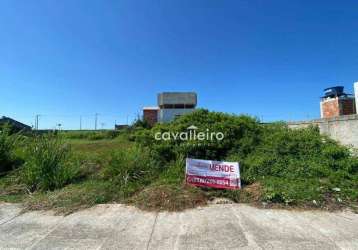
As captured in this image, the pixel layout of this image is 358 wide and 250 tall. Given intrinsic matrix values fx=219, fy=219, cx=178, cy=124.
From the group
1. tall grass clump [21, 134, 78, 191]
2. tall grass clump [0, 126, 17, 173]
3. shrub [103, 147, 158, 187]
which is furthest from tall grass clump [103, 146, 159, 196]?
tall grass clump [0, 126, 17, 173]

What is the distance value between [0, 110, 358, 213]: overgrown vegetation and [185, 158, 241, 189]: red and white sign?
183 millimetres

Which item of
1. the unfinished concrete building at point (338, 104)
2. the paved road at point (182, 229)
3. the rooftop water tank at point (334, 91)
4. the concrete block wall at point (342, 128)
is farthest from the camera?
the rooftop water tank at point (334, 91)

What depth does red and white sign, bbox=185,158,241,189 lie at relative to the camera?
16.5ft

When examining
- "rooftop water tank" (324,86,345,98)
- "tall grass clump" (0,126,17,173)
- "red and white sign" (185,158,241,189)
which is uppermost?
"rooftop water tank" (324,86,345,98)

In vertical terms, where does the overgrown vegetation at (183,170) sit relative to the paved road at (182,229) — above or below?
above

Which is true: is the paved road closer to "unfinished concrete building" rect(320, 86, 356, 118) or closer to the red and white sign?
the red and white sign

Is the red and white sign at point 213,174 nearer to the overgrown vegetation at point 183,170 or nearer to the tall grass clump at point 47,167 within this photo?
the overgrown vegetation at point 183,170

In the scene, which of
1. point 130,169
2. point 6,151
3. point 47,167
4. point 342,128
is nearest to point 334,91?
point 342,128

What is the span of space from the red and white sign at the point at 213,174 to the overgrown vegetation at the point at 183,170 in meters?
0.18

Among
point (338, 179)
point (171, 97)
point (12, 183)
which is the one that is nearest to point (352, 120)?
point (338, 179)

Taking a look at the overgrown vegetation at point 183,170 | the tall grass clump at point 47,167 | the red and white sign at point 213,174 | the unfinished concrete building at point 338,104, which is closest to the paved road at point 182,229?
the overgrown vegetation at point 183,170

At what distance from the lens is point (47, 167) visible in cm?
549

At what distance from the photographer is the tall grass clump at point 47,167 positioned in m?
5.36

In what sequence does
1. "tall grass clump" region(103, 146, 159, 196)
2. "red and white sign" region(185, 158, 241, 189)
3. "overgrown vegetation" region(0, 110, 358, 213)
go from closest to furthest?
"overgrown vegetation" region(0, 110, 358, 213) < "red and white sign" region(185, 158, 241, 189) < "tall grass clump" region(103, 146, 159, 196)
